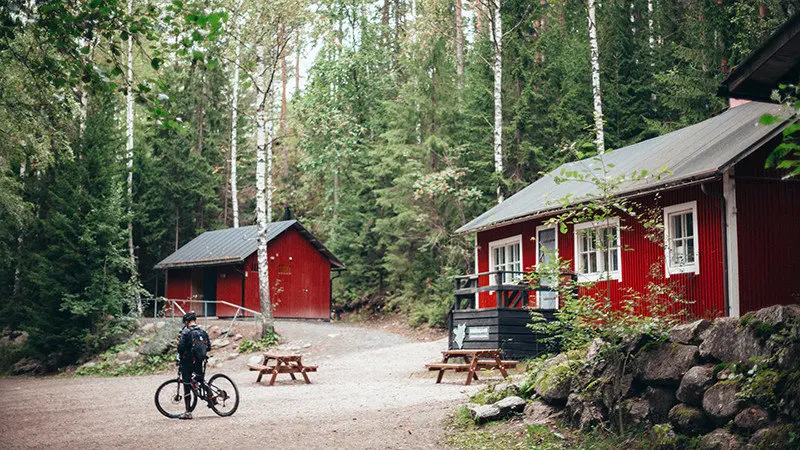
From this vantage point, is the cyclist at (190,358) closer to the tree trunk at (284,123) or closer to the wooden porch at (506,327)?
the wooden porch at (506,327)

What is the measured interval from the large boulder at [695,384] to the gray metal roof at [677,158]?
2.77 metres

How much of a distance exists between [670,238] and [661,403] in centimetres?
746

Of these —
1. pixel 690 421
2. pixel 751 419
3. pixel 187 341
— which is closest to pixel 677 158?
pixel 690 421

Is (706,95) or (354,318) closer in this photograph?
(706,95)

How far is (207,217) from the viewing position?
147 ft

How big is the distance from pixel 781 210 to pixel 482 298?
34.9 ft

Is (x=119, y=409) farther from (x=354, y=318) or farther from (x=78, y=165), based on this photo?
(x=354, y=318)

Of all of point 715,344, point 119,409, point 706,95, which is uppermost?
point 706,95

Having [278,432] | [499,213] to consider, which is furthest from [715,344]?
[499,213]

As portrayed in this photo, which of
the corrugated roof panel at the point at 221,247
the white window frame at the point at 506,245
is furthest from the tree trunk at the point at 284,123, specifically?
the white window frame at the point at 506,245

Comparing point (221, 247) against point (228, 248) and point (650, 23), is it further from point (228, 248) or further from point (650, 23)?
point (650, 23)

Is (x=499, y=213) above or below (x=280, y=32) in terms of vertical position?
below

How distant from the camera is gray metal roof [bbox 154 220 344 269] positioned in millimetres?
34188

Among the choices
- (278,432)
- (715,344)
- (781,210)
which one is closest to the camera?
(715,344)
